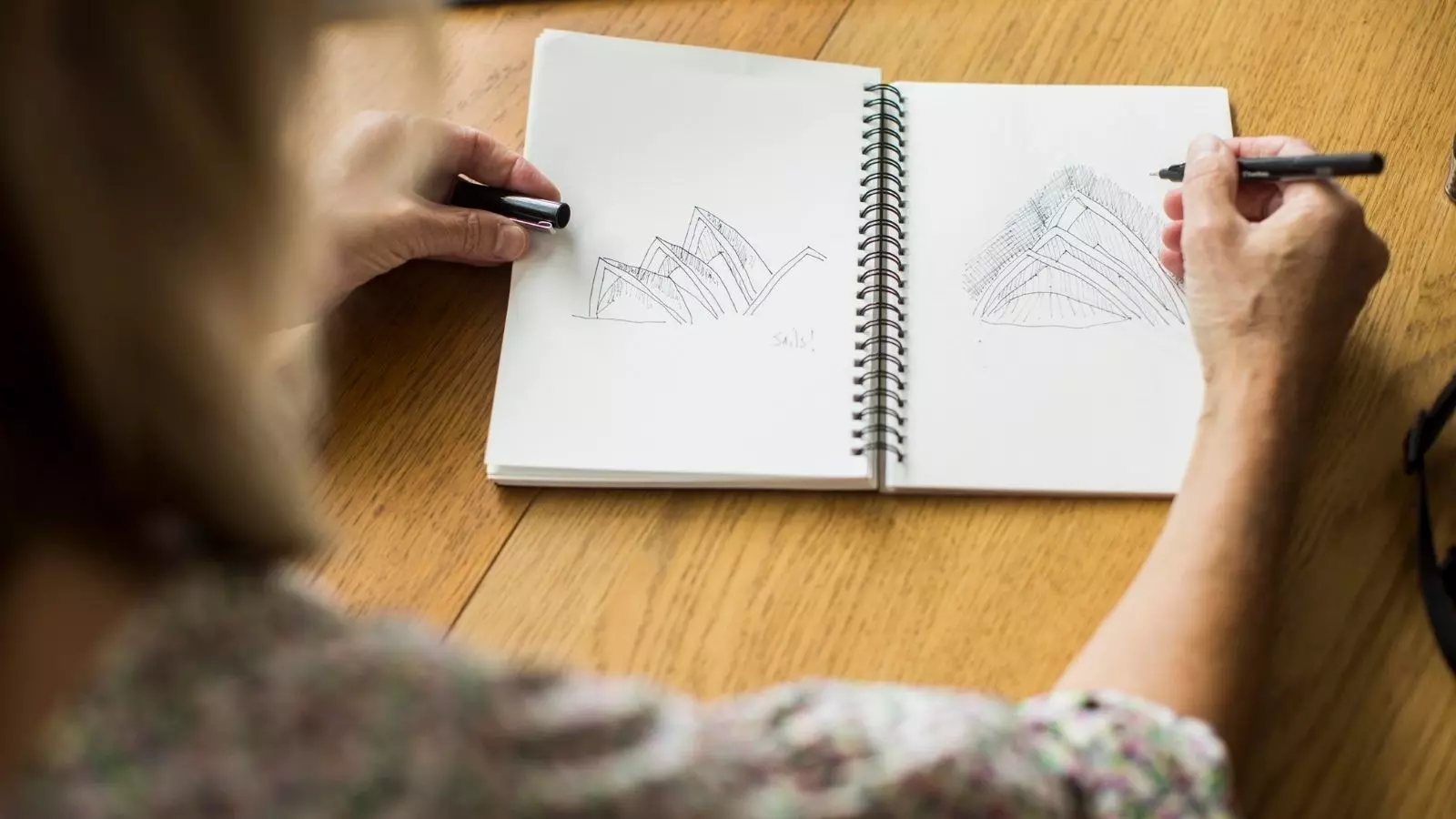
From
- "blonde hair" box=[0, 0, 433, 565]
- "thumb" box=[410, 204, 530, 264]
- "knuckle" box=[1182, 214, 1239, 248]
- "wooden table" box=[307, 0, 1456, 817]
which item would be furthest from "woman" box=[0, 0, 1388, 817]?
"knuckle" box=[1182, 214, 1239, 248]

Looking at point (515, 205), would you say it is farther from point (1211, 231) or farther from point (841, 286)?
point (1211, 231)

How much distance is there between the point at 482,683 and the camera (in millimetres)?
449

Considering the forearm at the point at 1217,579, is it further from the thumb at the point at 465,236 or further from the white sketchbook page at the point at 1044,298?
the thumb at the point at 465,236

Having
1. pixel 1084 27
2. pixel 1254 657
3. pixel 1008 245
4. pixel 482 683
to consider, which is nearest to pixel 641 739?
pixel 482 683

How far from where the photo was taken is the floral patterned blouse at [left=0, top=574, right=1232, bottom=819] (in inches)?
15.6

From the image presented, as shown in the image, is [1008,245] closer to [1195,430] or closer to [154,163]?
[1195,430]

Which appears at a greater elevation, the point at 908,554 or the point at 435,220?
the point at 435,220

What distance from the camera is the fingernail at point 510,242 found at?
84 cm

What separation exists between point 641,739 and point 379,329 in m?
0.45

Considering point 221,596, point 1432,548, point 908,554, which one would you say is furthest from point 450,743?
point 1432,548

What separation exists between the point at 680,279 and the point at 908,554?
25cm

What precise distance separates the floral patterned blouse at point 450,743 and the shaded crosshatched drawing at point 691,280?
329 mm

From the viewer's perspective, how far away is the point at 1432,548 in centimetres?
72

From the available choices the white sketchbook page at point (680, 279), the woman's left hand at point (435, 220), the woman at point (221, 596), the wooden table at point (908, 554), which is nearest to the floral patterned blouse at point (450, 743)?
the woman at point (221, 596)
